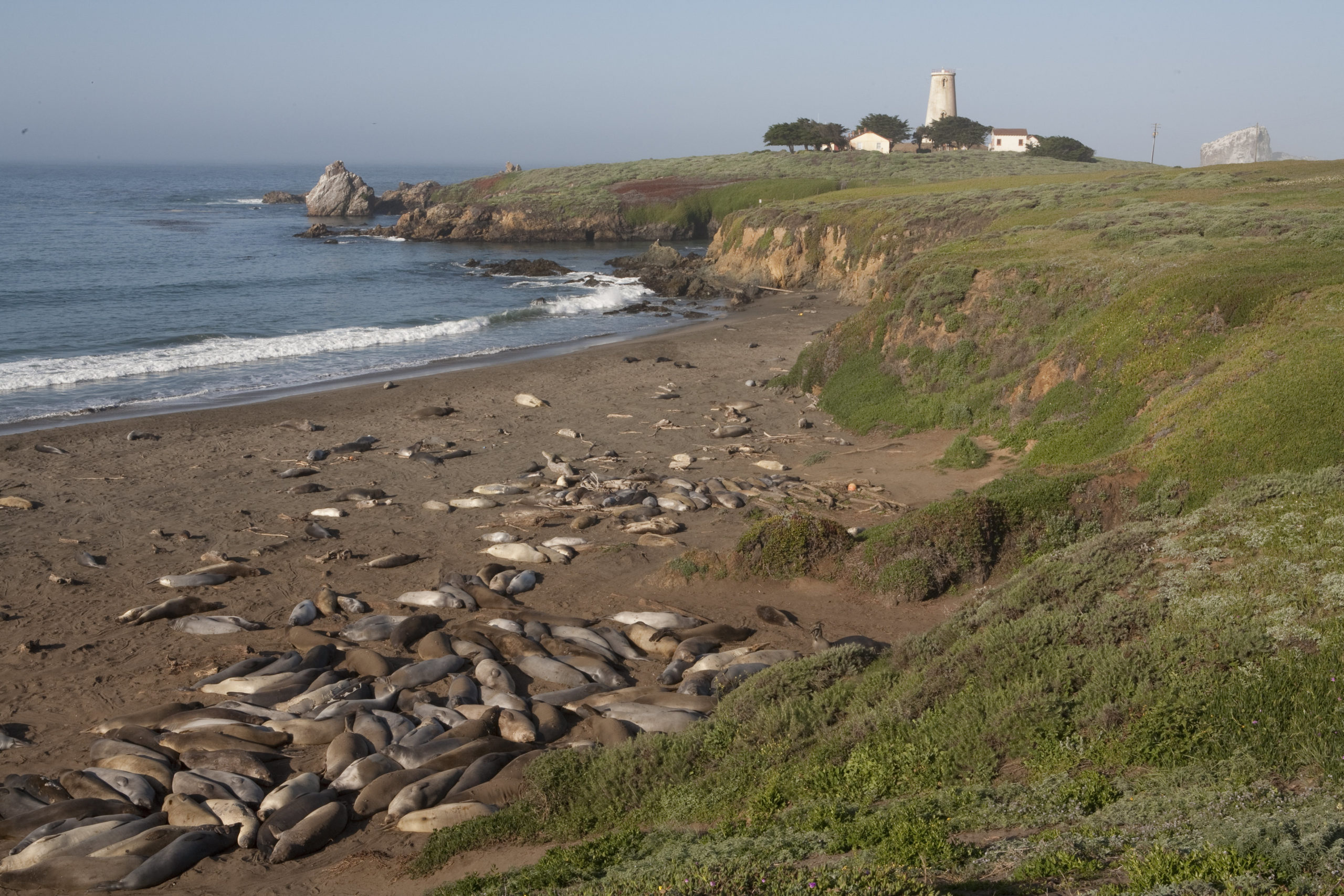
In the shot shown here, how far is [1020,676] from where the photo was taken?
8055mm

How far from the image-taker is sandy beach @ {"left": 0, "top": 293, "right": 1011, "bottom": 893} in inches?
440

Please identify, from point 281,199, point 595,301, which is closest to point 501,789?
point 595,301

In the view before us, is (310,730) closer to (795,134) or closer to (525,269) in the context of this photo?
(525,269)

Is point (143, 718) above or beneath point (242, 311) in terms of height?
beneath

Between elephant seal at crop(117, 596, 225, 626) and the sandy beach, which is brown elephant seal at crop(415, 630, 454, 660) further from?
elephant seal at crop(117, 596, 225, 626)

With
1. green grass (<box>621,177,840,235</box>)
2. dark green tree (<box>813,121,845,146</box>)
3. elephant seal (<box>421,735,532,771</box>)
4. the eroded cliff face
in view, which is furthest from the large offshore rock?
elephant seal (<box>421,735,532,771</box>)

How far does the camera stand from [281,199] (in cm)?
12788

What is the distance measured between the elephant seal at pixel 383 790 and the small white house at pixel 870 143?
363ft

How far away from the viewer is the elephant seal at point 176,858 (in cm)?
767

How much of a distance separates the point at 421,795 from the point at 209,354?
3116cm

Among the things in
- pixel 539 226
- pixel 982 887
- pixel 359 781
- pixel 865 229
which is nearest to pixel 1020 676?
pixel 982 887

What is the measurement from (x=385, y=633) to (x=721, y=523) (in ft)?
20.4

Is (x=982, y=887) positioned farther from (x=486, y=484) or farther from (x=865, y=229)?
(x=865, y=229)

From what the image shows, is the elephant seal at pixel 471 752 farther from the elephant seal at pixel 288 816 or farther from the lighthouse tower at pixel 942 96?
the lighthouse tower at pixel 942 96
